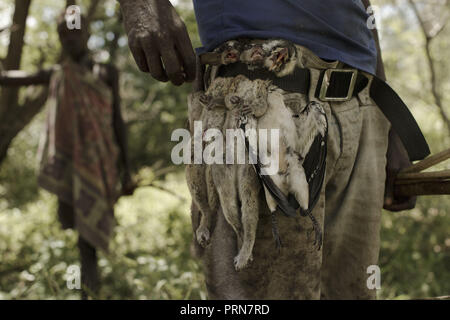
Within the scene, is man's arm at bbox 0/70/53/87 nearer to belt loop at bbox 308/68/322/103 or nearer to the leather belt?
→ the leather belt

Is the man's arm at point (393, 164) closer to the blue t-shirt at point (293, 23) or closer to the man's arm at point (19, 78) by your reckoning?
the blue t-shirt at point (293, 23)

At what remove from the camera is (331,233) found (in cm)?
151

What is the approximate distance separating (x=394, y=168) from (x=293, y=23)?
64 centimetres

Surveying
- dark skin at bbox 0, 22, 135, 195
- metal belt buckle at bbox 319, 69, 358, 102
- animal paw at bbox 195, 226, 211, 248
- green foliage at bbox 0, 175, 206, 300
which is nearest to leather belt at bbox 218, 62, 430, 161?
metal belt buckle at bbox 319, 69, 358, 102

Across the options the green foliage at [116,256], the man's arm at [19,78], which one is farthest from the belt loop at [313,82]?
the man's arm at [19,78]

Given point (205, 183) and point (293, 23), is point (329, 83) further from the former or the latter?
point (205, 183)

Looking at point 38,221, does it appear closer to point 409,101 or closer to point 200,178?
point 200,178

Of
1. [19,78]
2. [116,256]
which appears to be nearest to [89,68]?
[19,78]

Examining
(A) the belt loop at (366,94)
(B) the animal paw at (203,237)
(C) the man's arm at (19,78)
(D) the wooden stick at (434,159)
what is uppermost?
→ (C) the man's arm at (19,78)

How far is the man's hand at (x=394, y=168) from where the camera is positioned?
166 cm

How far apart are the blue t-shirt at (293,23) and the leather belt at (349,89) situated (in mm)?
49

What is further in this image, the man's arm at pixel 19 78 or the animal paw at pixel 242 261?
the man's arm at pixel 19 78
